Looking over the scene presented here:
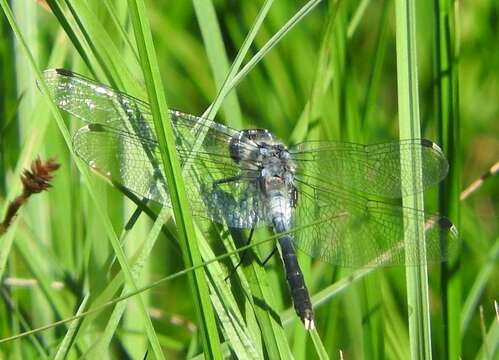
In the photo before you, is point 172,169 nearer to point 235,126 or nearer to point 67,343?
point 67,343

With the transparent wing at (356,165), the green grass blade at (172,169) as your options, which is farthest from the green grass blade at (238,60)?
the transparent wing at (356,165)

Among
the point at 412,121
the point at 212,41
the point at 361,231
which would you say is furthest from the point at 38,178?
the point at 361,231

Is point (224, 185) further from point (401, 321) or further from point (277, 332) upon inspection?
point (401, 321)

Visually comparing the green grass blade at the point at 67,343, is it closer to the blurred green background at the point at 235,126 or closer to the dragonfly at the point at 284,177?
the blurred green background at the point at 235,126

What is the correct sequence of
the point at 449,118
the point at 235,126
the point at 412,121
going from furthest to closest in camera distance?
the point at 235,126 < the point at 449,118 < the point at 412,121

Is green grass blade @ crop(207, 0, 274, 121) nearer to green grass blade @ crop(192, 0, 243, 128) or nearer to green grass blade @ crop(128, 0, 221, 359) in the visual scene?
green grass blade @ crop(192, 0, 243, 128)

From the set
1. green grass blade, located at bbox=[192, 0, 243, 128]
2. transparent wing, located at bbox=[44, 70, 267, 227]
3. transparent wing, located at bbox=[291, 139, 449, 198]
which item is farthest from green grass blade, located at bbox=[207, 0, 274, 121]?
transparent wing, located at bbox=[291, 139, 449, 198]
